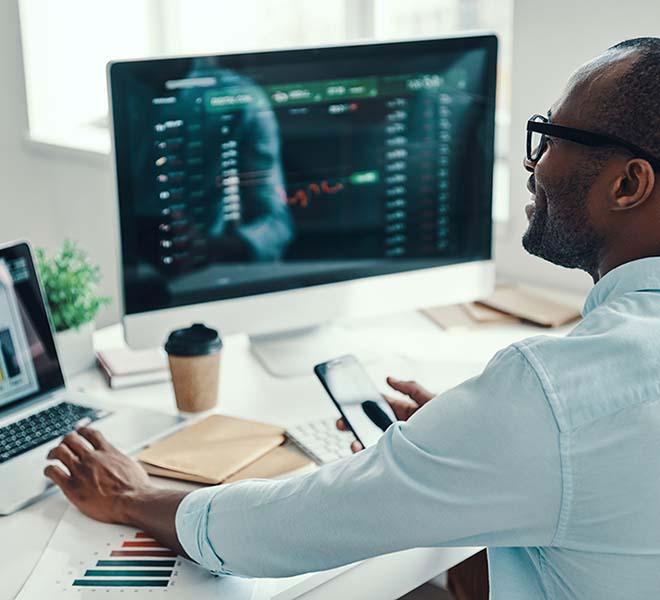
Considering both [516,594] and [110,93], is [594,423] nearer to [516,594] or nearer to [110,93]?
[516,594]

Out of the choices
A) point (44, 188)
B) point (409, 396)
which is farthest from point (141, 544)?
point (44, 188)

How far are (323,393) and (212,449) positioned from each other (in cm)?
27

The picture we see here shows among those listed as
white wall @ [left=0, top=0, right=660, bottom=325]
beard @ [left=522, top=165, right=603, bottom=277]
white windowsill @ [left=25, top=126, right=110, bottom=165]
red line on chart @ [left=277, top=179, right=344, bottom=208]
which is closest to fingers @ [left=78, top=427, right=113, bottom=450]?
red line on chart @ [left=277, top=179, right=344, bottom=208]

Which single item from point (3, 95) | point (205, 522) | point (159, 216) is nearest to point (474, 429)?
point (205, 522)

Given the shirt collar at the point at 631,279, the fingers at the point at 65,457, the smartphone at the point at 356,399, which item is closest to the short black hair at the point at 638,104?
the shirt collar at the point at 631,279

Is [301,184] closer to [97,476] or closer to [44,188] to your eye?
[97,476]

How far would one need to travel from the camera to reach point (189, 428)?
147 centimetres

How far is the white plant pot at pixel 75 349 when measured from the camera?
65.4 inches

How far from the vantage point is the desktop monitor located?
1.53 meters

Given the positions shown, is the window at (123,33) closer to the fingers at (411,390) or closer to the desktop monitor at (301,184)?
the desktop monitor at (301,184)

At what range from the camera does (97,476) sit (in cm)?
127

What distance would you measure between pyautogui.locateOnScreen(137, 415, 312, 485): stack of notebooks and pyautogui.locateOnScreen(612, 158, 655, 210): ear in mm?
564

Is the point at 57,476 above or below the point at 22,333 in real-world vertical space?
below

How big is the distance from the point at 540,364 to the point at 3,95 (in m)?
2.63
